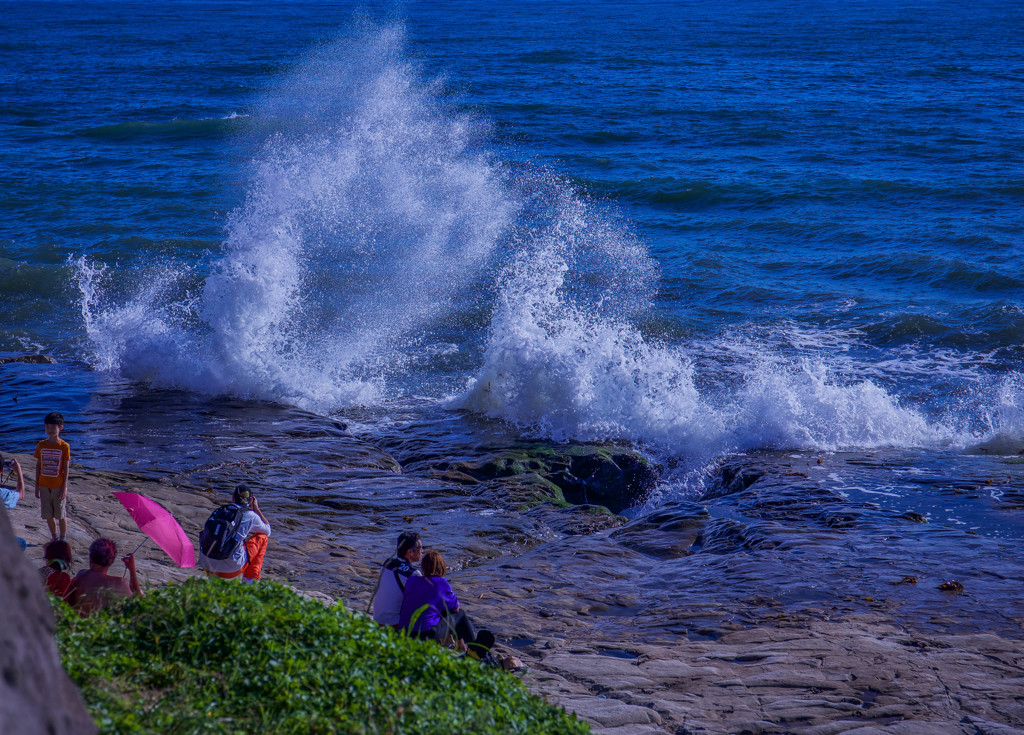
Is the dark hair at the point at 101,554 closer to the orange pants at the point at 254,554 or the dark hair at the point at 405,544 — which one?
the orange pants at the point at 254,554

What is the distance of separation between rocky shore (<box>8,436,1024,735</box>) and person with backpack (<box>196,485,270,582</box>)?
477 millimetres

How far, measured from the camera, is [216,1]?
115312 millimetres

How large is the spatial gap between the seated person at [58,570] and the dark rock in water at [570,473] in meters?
5.13

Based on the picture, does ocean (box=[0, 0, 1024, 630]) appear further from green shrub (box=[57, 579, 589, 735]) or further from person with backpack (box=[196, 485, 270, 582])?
green shrub (box=[57, 579, 589, 735])

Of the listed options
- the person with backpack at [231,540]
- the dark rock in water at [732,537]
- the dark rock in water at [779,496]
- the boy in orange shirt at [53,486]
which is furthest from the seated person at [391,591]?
the dark rock in water at [779,496]

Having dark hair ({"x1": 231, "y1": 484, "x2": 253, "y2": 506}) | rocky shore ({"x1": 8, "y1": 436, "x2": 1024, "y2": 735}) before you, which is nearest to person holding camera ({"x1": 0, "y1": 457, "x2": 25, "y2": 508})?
rocky shore ({"x1": 8, "y1": 436, "x2": 1024, "y2": 735})

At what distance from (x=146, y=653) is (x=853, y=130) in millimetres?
31093

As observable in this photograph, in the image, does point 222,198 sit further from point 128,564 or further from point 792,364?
point 128,564

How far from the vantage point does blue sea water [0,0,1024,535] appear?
12.7 metres

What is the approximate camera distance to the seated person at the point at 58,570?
568 cm

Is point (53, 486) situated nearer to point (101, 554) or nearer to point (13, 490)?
point (13, 490)

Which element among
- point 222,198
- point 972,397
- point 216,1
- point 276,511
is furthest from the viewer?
point 216,1

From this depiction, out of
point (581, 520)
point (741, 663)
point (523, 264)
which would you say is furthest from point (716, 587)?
point (523, 264)

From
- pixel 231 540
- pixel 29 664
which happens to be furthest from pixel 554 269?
pixel 29 664
